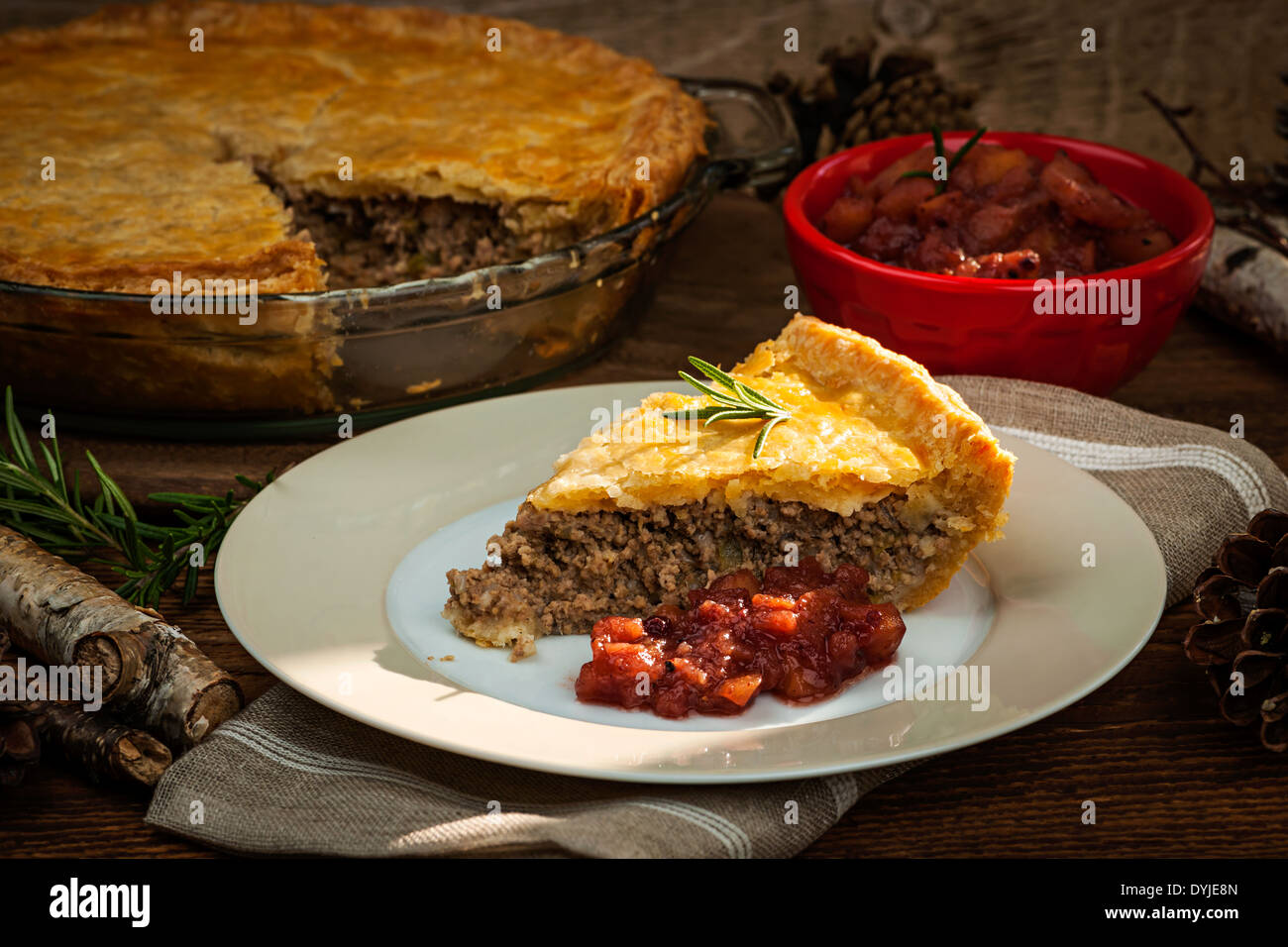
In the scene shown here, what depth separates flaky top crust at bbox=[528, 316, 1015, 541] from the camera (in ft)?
9.00

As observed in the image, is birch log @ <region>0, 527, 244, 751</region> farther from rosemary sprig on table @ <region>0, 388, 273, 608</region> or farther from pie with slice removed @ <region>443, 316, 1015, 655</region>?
pie with slice removed @ <region>443, 316, 1015, 655</region>

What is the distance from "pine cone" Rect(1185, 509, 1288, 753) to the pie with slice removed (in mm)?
445

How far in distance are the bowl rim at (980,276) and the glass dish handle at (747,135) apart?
277 millimetres

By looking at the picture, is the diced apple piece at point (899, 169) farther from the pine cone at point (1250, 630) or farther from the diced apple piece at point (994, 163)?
the pine cone at point (1250, 630)

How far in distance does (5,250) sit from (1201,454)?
9.73 ft

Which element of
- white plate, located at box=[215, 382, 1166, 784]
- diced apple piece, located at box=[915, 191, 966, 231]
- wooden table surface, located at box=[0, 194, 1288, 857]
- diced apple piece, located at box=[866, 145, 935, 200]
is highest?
diced apple piece, located at box=[866, 145, 935, 200]

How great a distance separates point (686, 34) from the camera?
5.55m

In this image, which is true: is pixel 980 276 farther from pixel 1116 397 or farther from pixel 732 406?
pixel 732 406

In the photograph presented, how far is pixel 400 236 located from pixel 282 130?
0.52 meters

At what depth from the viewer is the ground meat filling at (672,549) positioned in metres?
2.81

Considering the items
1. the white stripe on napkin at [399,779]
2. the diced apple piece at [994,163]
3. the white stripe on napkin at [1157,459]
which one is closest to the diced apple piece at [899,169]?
the diced apple piece at [994,163]

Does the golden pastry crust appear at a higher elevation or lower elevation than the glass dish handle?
lower

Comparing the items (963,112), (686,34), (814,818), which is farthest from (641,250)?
(686,34)

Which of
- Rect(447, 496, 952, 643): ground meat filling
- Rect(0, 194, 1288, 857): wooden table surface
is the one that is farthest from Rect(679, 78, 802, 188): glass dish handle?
Rect(0, 194, 1288, 857): wooden table surface
